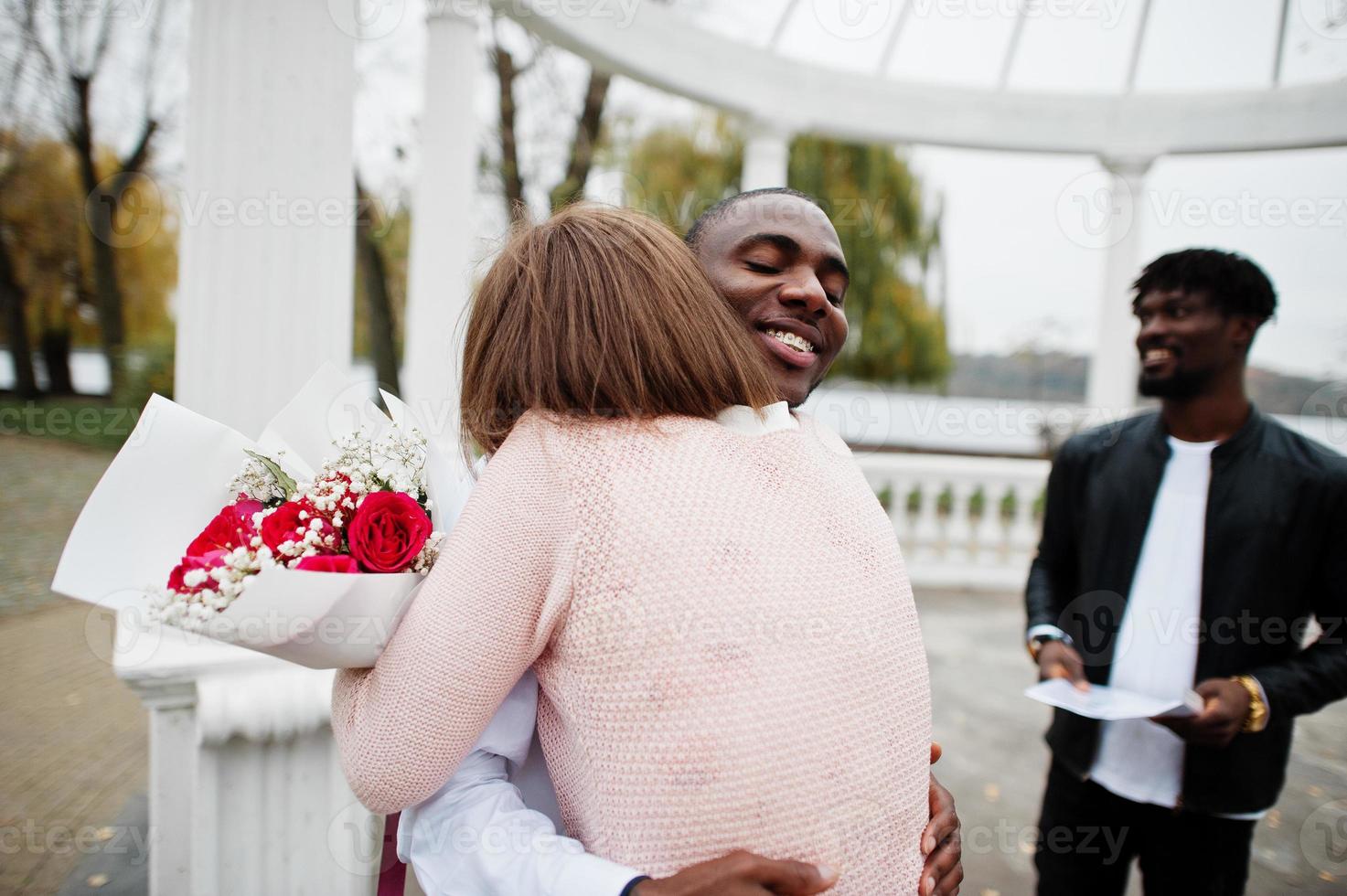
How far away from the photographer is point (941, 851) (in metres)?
1.33

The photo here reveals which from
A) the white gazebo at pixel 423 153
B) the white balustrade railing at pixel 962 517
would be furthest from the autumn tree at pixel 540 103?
the white balustrade railing at pixel 962 517

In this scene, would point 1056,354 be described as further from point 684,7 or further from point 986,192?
point 684,7

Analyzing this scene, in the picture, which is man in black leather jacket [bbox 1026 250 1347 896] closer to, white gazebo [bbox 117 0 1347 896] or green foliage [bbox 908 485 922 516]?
white gazebo [bbox 117 0 1347 896]

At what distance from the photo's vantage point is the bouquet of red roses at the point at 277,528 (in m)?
1.08

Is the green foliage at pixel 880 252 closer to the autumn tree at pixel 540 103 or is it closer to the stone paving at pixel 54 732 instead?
the autumn tree at pixel 540 103

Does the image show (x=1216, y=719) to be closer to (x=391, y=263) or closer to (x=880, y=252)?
(x=880, y=252)

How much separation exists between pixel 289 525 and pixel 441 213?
11.8 ft

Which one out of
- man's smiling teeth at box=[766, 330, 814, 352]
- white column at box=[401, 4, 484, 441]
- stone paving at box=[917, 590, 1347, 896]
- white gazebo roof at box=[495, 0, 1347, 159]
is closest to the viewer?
man's smiling teeth at box=[766, 330, 814, 352]

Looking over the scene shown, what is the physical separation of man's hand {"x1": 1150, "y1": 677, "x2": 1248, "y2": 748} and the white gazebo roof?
4.53 metres

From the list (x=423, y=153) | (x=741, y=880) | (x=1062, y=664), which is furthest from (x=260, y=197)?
(x=1062, y=664)

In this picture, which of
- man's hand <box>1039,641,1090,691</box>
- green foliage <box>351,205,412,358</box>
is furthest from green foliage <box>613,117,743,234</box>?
man's hand <box>1039,641,1090,691</box>

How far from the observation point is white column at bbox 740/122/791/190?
567 cm

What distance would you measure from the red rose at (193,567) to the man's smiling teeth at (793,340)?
1.07 meters

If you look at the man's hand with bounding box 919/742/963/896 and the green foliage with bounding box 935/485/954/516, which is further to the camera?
the green foliage with bounding box 935/485/954/516
